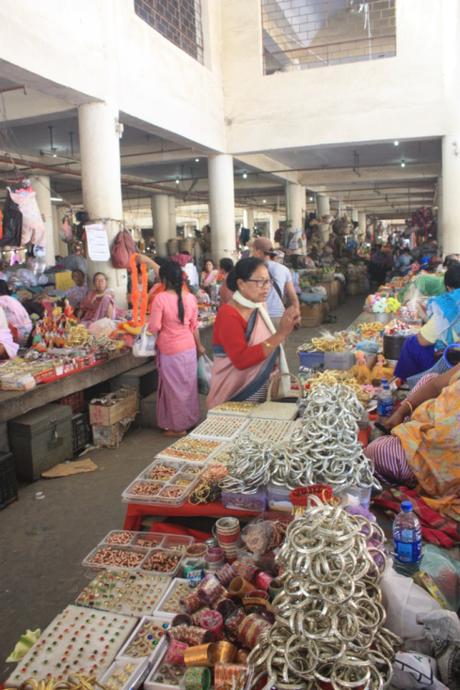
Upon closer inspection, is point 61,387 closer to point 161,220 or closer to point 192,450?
point 192,450

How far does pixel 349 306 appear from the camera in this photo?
656 inches

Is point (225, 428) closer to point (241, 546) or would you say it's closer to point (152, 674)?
point (241, 546)

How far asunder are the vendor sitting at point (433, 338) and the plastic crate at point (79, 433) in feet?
10.1

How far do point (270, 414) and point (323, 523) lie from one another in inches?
71.6

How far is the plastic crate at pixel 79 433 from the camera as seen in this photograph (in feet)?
18.0

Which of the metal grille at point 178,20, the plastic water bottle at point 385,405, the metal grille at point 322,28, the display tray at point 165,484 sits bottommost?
the display tray at point 165,484

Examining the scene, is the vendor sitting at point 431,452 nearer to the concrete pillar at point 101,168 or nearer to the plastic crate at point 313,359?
the plastic crate at point 313,359

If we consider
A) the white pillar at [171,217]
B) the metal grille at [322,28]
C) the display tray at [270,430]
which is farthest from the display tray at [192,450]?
the white pillar at [171,217]

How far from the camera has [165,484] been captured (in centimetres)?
281

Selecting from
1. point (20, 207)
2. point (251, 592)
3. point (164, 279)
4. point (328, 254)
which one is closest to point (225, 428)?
point (251, 592)

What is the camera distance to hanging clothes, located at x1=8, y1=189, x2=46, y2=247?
6375 millimetres

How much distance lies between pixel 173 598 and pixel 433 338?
128 inches

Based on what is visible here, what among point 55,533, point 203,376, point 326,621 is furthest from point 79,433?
point 326,621

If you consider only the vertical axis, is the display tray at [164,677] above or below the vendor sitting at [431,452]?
below
